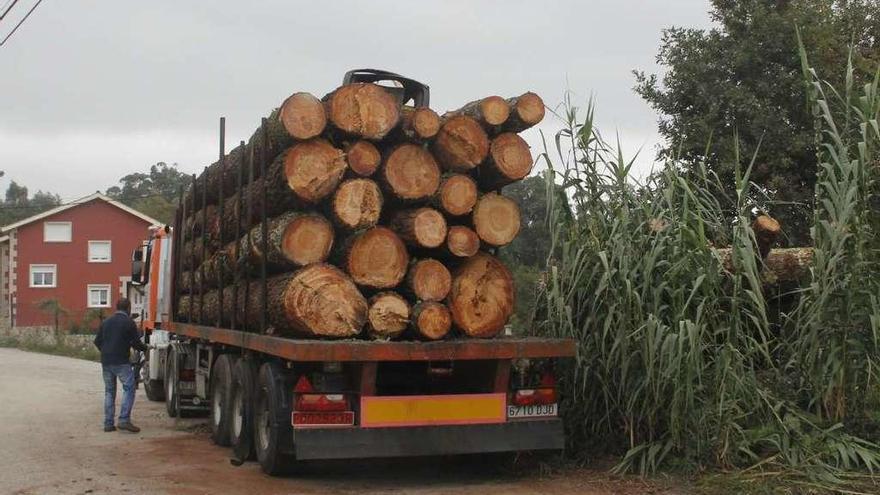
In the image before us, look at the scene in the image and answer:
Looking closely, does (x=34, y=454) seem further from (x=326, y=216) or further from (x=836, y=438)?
(x=836, y=438)

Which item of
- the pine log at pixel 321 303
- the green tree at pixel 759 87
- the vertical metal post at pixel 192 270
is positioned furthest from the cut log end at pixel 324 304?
the green tree at pixel 759 87

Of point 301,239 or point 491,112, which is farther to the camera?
point 491,112

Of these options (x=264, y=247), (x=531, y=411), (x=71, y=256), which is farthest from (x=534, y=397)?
(x=71, y=256)

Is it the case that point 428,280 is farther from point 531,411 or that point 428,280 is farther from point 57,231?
point 57,231

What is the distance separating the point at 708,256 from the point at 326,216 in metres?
3.13

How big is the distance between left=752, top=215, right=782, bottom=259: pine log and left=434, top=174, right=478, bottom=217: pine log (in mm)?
2405

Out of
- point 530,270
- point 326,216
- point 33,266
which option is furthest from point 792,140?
point 33,266

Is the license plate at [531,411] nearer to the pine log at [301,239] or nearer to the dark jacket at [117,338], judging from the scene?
the pine log at [301,239]

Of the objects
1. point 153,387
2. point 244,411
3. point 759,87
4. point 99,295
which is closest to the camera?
point 244,411

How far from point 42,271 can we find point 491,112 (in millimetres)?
52107

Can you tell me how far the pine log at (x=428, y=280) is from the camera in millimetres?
8477

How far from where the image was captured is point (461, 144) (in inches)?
347

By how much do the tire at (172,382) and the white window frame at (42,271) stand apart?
44.6 m

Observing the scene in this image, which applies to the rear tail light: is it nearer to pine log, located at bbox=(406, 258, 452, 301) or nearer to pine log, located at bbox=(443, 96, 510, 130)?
pine log, located at bbox=(406, 258, 452, 301)
